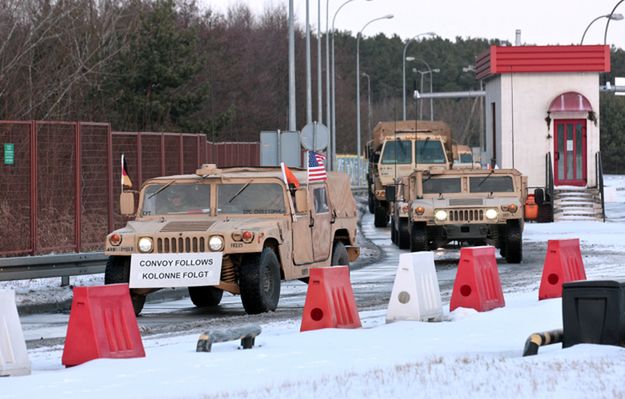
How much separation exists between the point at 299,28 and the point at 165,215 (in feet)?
365

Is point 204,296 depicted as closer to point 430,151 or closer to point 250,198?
point 250,198

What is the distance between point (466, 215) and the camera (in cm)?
2778

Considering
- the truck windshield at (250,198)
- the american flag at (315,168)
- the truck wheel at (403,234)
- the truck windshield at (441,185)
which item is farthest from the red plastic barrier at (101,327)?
the truck wheel at (403,234)

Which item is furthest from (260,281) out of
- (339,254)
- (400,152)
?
(400,152)

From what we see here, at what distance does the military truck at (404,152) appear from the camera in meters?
42.3

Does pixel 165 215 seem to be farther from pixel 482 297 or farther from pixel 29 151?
pixel 29 151

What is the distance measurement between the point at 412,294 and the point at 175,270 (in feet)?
10.6

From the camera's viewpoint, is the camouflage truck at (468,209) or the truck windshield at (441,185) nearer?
the camouflage truck at (468,209)

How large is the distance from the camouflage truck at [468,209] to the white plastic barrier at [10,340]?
17.0 meters

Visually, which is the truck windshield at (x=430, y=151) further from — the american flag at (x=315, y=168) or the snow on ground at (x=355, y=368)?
the snow on ground at (x=355, y=368)

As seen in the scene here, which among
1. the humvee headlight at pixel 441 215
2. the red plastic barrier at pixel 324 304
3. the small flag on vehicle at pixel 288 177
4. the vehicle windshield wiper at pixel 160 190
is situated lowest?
the red plastic barrier at pixel 324 304

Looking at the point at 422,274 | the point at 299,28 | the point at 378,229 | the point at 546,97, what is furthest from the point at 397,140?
the point at 299,28

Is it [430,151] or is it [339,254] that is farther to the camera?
[430,151]

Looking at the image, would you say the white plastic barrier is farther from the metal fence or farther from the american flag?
the metal fence
